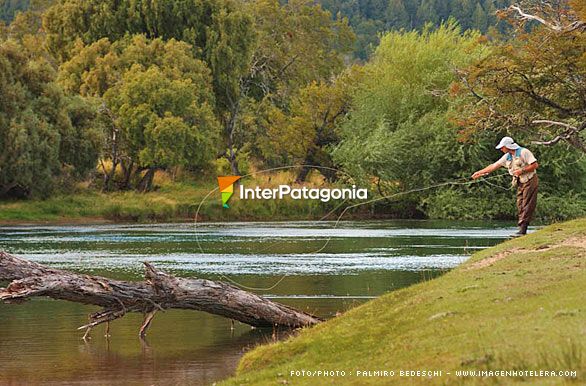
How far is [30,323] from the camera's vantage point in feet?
72.4

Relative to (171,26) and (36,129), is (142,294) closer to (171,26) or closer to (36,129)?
(36,129)

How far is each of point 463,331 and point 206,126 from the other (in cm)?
6168

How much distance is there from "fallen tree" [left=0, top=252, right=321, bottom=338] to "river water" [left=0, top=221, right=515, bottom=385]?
43cm

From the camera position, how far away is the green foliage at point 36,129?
61562mm

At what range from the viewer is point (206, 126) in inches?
2876

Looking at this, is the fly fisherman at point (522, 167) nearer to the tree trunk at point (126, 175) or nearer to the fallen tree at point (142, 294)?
the fallen tree at point (142, 294)

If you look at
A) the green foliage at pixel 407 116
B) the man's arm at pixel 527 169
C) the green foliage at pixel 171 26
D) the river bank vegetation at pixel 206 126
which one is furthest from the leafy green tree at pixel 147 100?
the man's arm at pixel 527 169

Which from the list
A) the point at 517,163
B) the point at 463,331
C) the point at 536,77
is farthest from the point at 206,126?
the point at 463,331

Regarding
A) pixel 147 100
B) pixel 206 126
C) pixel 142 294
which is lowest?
pixel 206 126

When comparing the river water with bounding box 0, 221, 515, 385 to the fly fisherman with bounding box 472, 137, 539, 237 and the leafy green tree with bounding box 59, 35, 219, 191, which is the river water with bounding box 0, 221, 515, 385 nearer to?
the fly fisherman with bounding box 472, 137, 539, 237

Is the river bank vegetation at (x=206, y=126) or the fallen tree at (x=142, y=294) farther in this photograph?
the river bank vegetation at (x=206, y=126)

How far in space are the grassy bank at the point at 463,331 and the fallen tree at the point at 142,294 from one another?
336 cm

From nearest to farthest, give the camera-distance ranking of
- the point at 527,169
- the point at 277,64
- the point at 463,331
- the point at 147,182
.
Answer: the point at 463,331 → the point at 527,169 → the point at 147,182 → the point at 277,64

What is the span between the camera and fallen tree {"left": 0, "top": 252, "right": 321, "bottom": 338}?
17.9m
